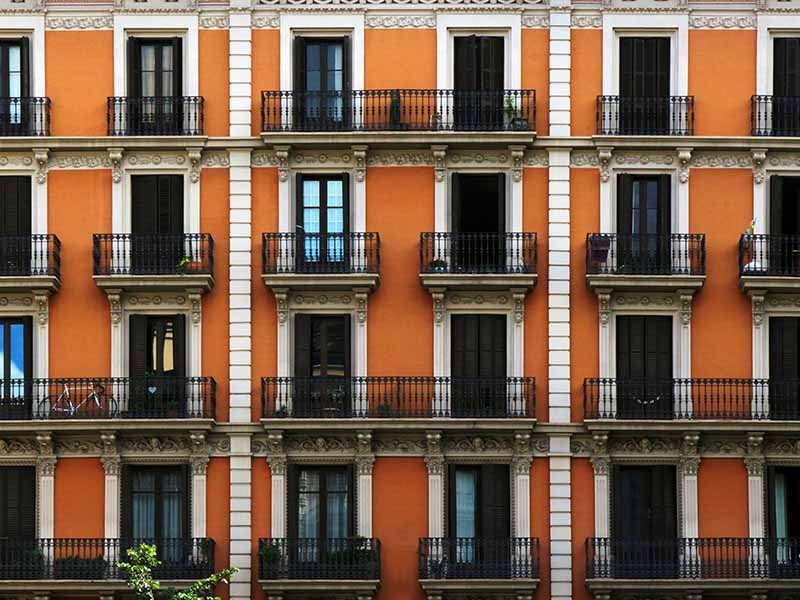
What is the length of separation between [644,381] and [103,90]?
14.4 metres

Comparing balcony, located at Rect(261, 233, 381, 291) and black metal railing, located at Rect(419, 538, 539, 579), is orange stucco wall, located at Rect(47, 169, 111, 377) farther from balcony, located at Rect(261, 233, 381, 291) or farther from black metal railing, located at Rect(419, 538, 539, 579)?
black metal railing, located at Rect(419, 538, 539, 579)

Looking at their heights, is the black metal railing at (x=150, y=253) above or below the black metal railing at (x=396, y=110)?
below

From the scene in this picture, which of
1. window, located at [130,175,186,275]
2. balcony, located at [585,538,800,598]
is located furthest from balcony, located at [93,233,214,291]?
balcony, located at [585,538,800,598]

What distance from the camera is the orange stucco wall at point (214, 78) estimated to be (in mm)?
42594

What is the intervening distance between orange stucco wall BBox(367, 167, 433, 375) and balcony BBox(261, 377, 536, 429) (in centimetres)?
43

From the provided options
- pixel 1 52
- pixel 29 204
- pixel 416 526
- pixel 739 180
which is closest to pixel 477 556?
pixel 416 526

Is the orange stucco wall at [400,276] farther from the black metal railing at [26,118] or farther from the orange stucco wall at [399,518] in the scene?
the black metal railing at [26,118]

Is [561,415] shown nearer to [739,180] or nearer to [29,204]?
[739,180]

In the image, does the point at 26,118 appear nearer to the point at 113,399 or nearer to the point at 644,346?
the point at 113,399

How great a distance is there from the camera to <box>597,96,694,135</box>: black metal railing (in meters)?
42.2

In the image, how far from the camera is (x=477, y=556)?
4091cm

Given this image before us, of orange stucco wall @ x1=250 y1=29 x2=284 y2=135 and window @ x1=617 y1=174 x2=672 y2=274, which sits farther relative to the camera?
orange stucco wall @ x1=250 y1=29 x2=284 y2=135

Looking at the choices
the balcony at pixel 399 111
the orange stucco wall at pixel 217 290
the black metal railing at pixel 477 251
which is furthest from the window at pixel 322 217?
the black metal railing at pixel 477 251

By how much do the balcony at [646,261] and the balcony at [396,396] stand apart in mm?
3087
